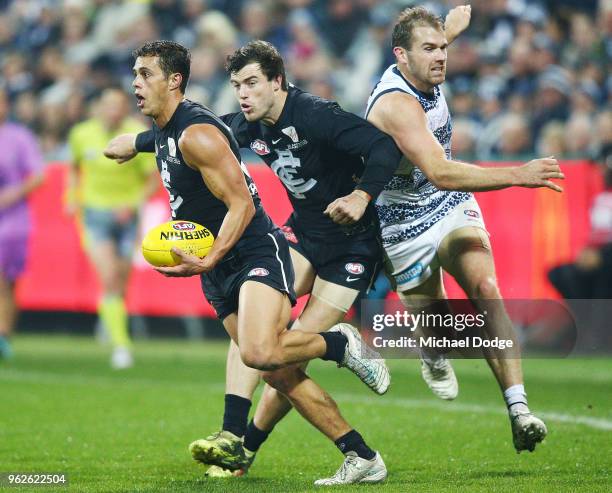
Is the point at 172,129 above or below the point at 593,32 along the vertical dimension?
below

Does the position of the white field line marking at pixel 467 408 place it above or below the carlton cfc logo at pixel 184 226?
Result: below

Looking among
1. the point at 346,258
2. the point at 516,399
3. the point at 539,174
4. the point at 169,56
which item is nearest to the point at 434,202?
the point at 346,258

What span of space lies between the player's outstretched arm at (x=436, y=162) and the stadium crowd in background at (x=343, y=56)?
6.19 m

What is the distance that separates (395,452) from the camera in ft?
25.4

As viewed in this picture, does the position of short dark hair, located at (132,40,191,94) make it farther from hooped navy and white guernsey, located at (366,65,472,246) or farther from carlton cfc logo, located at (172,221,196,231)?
hooped navy and white guernsey, located at (366,65,472,246)

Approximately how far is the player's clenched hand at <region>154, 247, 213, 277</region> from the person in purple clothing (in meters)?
7.53

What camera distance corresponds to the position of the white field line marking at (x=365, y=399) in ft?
29.5

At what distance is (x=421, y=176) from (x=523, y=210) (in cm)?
580

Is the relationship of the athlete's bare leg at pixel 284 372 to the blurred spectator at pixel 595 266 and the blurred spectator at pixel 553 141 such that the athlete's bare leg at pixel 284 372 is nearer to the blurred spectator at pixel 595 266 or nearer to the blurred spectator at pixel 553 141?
the blurred spectator at pixel 595 266

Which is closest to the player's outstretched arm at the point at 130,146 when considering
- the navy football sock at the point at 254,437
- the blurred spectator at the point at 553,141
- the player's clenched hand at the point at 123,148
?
the player's clenched hand at the point at 123,148

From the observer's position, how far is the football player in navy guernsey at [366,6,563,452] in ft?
22.2

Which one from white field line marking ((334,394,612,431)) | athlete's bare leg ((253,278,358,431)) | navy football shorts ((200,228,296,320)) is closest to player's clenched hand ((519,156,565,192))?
athlete's bare leg ((253,278,358,431))

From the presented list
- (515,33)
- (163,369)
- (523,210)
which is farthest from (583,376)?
(515,33)

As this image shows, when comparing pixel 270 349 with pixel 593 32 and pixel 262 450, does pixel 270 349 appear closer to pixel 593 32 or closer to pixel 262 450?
pixel 262 450
